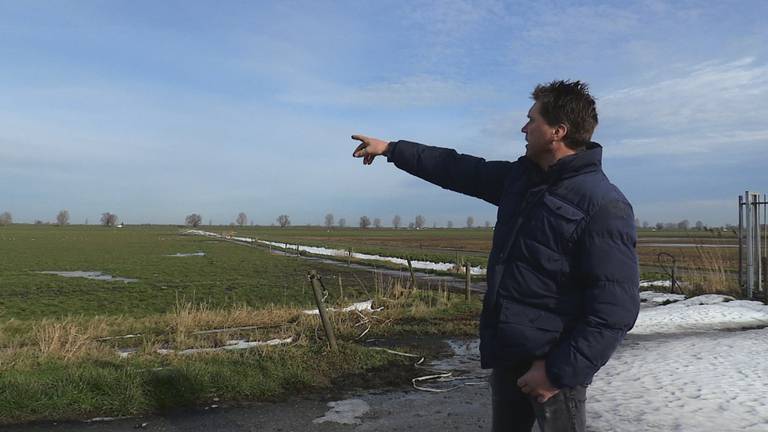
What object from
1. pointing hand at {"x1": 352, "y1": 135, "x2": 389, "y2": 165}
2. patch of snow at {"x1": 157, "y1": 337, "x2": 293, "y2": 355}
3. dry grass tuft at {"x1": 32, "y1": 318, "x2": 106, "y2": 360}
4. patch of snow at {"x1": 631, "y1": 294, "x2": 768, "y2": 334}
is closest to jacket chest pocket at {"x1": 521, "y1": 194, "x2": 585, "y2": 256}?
pointing hand at {"x1": 352, "y1": 135, "x2": 389, "y2": 165}

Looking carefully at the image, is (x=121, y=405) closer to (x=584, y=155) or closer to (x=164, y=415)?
(x=164, y=415)

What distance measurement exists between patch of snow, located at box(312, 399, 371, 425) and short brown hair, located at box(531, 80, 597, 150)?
366 centimetres

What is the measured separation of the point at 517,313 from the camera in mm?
2068

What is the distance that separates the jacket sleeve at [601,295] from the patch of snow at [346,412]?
3.36m

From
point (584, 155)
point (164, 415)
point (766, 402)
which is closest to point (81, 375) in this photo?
point (164, 415)

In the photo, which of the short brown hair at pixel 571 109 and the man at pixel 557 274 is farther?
the short brown hair at pixel 571 109

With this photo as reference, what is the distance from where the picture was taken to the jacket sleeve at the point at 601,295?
192 centimetres

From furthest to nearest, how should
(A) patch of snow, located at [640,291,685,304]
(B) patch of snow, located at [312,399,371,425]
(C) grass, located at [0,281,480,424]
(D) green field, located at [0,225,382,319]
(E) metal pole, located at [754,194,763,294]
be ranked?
(D) green field, located at [0,225,382,319] < (A) patch of snow, located at [640,291,685,304] < (E) metal pole, located at [754,194,763,294] < (C) grass, located at [0,281,480,424] < (B) patch of snow, located at [312,399,371,425]

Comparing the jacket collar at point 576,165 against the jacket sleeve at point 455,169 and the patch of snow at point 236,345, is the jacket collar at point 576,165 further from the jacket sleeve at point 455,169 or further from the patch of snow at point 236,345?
the patch of snow at point 236,345

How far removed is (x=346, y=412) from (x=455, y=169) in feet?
11.3

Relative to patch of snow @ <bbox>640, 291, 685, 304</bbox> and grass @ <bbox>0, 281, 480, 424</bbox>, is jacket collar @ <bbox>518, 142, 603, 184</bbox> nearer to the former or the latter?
grass @ <bbox>0, 281, 480, 424</bbox>

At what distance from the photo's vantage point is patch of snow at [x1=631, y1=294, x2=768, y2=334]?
981 centimetres

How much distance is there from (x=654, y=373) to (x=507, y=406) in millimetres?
4722

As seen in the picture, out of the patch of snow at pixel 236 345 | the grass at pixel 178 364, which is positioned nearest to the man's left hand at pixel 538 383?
the grass at pixel 178 364
